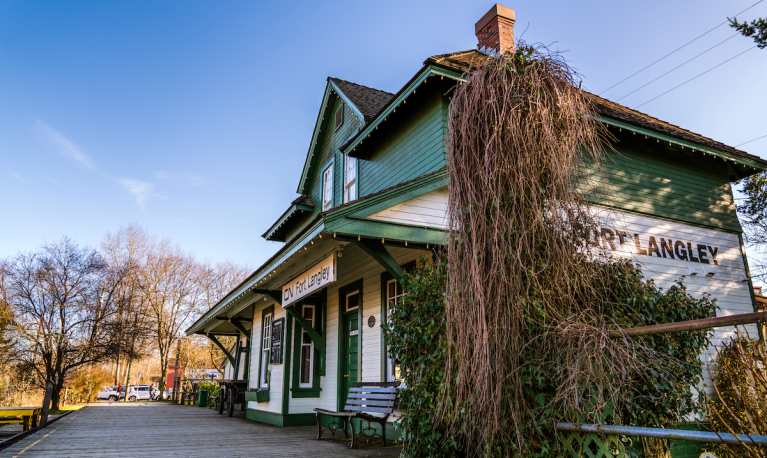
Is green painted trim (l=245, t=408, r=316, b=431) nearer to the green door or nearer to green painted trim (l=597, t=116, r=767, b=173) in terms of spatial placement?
the green door

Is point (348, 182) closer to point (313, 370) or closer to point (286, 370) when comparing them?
point (313, 370)

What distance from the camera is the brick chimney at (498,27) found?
962 cm

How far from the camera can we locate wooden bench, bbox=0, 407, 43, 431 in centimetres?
780

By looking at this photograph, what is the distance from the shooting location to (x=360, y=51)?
11820 mm

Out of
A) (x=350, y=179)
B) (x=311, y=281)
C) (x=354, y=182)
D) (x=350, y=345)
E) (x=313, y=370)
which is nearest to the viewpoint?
(x=311, y=281)

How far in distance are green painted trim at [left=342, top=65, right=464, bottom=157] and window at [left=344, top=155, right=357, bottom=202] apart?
712 millimetres

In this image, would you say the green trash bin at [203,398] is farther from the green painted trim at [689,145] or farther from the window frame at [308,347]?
the green painted trim at [689,145]

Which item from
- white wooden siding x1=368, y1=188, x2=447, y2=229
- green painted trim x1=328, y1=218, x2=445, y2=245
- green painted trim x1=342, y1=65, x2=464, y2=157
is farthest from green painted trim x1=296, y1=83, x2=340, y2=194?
green painted trim x1=328, y1=218, x2=445, y2=245

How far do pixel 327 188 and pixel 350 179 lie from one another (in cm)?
181

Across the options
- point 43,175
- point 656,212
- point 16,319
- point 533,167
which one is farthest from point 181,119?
point 533,167

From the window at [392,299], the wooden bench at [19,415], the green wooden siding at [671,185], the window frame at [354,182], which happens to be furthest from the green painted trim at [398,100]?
the wooden bench at [19,415]

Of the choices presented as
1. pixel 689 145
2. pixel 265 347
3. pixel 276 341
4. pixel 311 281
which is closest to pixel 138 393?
pixel 265 347

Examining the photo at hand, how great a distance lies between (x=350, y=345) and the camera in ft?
29.7

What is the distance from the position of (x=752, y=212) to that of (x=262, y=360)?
51.4 feet
